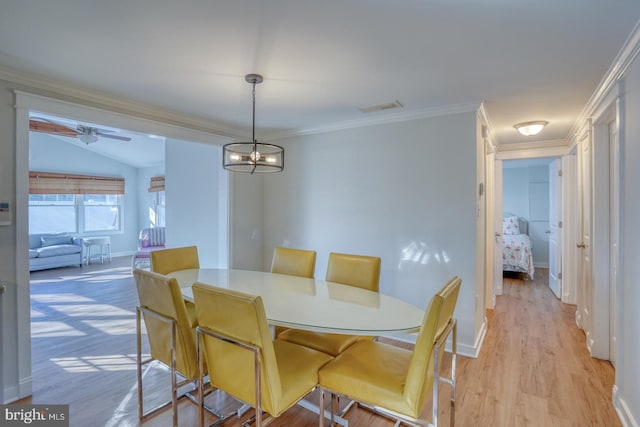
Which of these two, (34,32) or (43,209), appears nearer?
(34,32)

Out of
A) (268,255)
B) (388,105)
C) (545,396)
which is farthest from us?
(268,255)

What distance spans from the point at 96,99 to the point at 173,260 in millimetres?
1529

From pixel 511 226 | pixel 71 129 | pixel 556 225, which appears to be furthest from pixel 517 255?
pixel 71 129

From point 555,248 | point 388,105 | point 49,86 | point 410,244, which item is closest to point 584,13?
point 388,105

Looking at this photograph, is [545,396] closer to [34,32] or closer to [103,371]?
[103,371]

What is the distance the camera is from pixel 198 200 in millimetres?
4473

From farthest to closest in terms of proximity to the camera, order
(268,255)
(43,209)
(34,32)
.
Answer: (43,209), (268,255), (34,32)

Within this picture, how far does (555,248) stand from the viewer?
4.94 metres

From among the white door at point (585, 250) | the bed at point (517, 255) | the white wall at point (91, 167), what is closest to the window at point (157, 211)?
the white wall at point (91, 167)

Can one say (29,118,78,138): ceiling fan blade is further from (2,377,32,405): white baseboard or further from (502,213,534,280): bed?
(502,213,534,280): bed

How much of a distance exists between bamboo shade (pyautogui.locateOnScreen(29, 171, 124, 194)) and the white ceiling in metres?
6.05

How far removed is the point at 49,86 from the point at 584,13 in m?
3.47

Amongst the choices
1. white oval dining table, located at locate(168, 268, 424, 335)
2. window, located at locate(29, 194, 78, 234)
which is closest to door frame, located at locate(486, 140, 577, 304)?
white oval dining table, located at locate(168, 268, 424, 335)

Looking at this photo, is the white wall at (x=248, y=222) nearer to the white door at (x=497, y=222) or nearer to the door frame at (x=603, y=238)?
the white door at (x=497, y=222)
